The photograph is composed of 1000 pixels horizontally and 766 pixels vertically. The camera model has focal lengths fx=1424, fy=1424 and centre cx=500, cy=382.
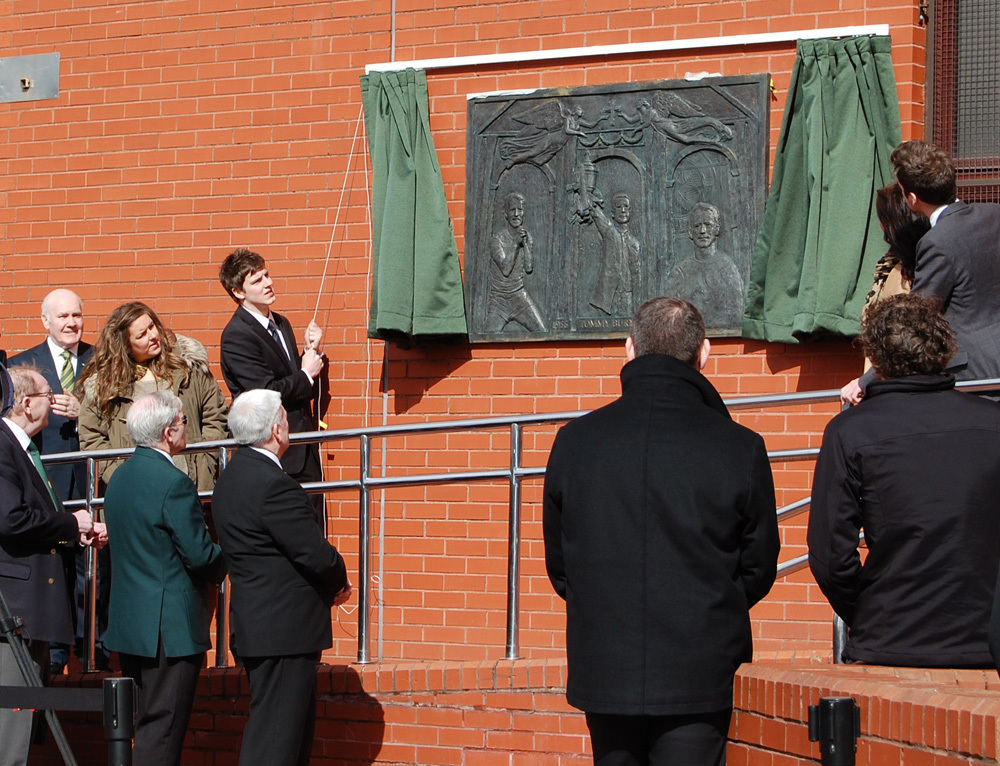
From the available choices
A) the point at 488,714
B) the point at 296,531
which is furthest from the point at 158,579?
the point at 488,714

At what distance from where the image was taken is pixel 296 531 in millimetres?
5156

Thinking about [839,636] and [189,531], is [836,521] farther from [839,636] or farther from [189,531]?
[189,531]

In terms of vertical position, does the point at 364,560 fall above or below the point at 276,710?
above

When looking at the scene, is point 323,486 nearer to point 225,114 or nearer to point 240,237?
point 240,237

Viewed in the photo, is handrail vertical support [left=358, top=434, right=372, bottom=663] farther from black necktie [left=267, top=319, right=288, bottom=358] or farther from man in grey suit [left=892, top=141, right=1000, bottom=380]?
man in grey suit [left=892, top=141, right=1000, bottom=380]

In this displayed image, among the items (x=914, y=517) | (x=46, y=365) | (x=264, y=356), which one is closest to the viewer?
(x=914, y=517)

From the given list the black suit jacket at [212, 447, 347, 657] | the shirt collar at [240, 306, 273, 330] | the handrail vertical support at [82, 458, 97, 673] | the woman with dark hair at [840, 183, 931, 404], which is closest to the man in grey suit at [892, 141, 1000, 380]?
the woman with dark hair at [840, 183, 931, 404]

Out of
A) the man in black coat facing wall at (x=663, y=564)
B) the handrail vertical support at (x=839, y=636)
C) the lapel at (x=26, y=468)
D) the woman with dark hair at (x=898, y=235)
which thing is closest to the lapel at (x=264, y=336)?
the lapel at (x=26, y=468)

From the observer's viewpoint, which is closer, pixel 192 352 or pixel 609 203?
pixel 609 203

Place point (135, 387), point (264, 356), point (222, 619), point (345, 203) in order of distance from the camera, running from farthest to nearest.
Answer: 1. point (345, 203)
2. point (264, 356)
3. point (135, 387)
4. point (222, 619)

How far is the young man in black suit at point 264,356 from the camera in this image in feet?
22.4

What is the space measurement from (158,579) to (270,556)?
18.6 inches

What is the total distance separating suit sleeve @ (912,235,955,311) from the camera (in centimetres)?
497

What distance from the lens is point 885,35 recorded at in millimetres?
6488
